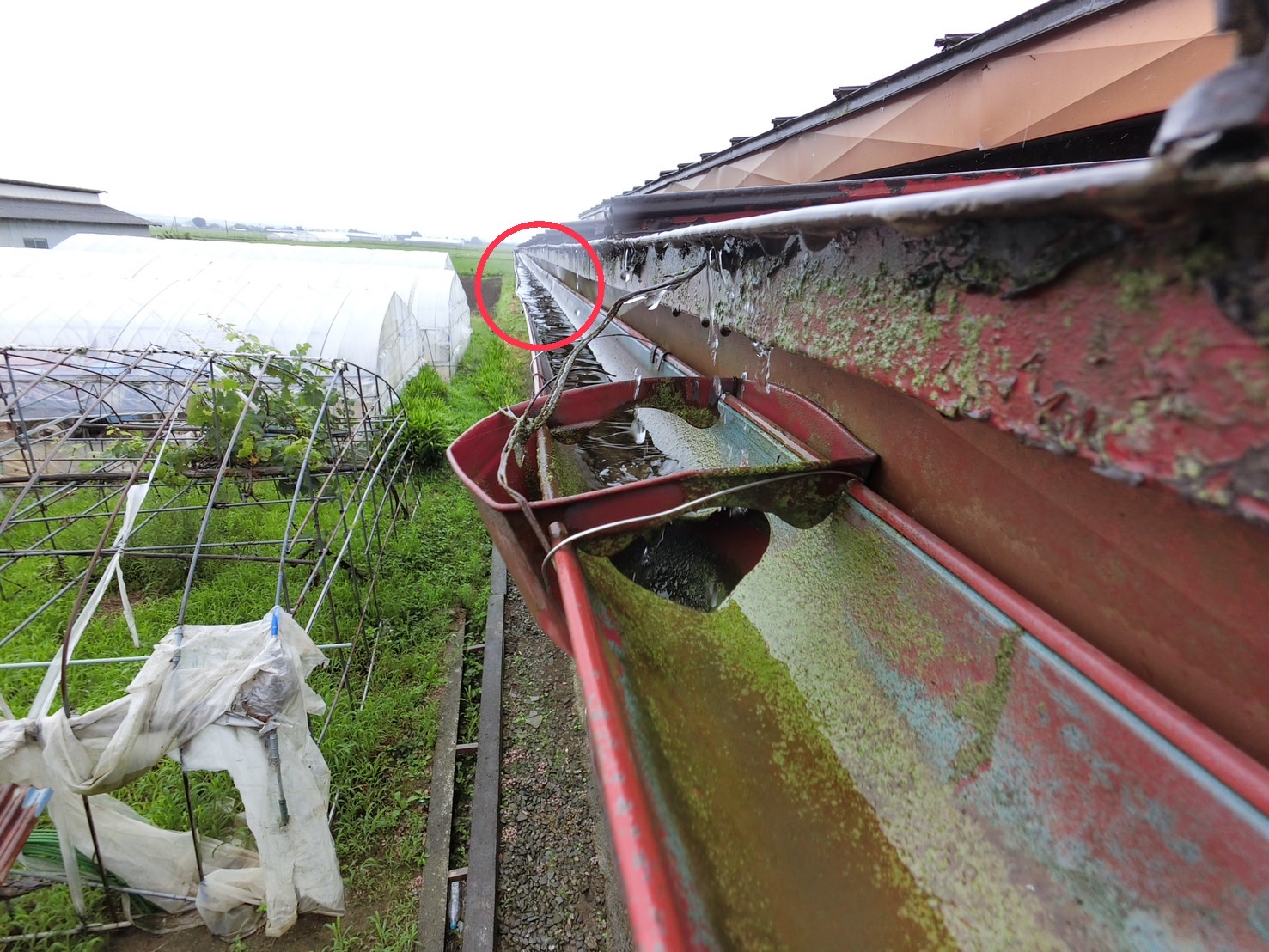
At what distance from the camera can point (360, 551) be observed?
629 cm

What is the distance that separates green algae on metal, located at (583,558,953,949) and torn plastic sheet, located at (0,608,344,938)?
2269mm

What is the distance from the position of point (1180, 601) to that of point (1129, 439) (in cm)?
44

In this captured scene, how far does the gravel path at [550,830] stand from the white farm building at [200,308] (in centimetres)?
707

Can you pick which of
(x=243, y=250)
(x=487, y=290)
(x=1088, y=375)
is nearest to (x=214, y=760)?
(x=1088, y=375)

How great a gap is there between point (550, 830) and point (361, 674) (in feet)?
7.58

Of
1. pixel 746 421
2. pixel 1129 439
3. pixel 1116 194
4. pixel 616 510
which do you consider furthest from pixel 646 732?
pixel 746 421

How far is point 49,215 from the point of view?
2695 centimetres

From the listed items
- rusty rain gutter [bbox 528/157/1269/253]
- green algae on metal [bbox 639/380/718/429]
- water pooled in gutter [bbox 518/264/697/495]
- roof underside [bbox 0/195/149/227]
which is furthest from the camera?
roof underside [bbox 0/195/149/227]

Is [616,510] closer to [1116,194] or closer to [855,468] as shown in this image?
[855,468]

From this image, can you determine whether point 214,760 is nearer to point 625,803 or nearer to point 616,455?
point 616,455

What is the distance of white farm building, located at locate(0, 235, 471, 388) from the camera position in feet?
33.0

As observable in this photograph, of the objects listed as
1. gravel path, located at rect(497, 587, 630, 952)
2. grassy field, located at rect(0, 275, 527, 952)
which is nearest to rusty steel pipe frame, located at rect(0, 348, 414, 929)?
grassy field, located at rect(0, 275, 527, 952)

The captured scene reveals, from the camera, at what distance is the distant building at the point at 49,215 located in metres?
25.3

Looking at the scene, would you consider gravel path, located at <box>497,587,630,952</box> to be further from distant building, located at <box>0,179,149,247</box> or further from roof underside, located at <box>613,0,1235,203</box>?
distant building, located at <box>0,179,149,247</box>
